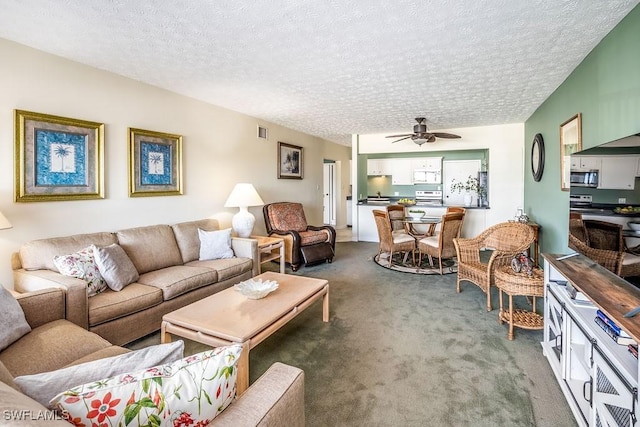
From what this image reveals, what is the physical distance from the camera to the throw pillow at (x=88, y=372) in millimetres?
894

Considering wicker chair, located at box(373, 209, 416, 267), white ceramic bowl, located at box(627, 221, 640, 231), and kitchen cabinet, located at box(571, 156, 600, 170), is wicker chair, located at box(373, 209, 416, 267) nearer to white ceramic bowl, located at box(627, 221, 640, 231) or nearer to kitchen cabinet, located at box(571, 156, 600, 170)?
kitchen cabinet, located at box(571, 156, 600, 170)

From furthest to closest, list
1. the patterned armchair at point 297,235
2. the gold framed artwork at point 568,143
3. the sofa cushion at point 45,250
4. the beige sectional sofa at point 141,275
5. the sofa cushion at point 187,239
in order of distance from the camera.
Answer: the patterned armchair at point 297,235, the sofa cushion at point 187,239, the gold framed artwork at point 568,143, the sofa cushion at point 45,250, the beige sectional sofa at point 141,275

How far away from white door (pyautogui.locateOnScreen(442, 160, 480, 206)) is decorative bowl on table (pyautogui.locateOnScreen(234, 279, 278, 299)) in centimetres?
562

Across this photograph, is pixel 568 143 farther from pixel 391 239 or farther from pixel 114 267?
pixel 114 267

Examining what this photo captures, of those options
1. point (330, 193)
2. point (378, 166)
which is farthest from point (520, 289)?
point (330, 193)

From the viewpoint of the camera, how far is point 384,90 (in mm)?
3723

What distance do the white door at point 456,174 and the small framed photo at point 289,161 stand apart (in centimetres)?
327

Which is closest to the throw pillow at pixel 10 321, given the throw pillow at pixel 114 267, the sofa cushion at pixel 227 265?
the throw pillow at pixel 114 267

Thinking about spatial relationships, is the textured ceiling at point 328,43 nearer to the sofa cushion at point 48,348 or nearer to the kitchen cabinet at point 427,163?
the sofa cushion at point 48,348

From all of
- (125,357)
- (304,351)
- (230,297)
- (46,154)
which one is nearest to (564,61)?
(304,351)

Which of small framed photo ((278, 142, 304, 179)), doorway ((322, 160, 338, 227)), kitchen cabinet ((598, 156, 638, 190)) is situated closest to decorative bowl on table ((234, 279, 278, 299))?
kitchen cabinet ((598, 156, 638, 190))

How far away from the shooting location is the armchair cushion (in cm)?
516

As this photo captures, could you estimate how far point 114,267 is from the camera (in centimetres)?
261

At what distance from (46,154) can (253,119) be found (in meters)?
2.91
